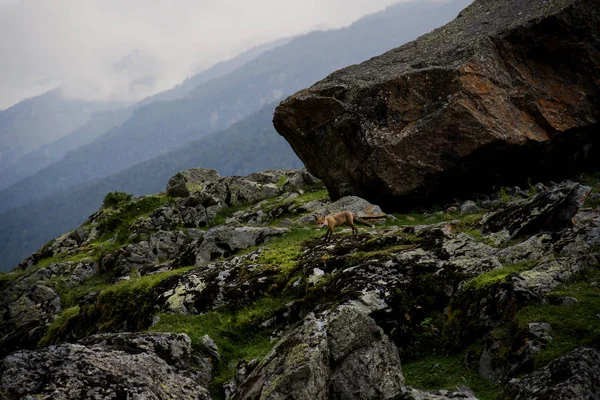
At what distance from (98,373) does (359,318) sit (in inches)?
230

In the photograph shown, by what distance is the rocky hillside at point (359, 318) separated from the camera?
8.61m

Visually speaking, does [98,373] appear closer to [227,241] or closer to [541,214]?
[227,241]

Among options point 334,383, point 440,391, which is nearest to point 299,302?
point 334,383

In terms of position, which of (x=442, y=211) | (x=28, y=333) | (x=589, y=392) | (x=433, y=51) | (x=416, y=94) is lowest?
(x=442, y=211)

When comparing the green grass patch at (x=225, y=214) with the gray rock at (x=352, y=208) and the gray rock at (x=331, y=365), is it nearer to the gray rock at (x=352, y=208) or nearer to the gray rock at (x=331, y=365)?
the gray rock at (x=352, y=208)

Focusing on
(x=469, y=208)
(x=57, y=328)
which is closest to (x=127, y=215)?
(x=57, y=328)

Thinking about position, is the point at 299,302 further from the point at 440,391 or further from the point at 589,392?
the point at 589,392

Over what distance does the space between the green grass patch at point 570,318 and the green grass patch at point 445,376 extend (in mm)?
1255

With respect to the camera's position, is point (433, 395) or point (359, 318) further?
point (359, 318)

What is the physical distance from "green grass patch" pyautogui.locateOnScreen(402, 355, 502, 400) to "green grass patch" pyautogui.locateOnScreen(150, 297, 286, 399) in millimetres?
4147

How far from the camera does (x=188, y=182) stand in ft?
146

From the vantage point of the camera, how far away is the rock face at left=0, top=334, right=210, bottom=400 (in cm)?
844

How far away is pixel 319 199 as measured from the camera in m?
31.2

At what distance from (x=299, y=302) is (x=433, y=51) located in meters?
18.6
